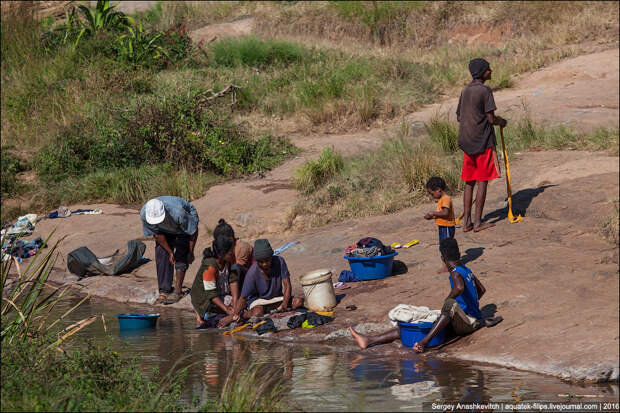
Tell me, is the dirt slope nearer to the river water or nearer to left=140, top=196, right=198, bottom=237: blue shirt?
the river water

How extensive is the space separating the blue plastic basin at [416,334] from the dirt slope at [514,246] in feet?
0.39

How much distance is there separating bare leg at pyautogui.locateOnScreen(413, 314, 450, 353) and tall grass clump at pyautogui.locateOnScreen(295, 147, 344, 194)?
6.13 m

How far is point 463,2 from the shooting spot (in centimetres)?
2295

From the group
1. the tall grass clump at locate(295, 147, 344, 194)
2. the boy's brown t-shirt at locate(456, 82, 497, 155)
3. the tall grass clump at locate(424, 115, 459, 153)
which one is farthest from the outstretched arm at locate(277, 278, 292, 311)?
the tall grass clump at locate(424, 115, 459, 153)

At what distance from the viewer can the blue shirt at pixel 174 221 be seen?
930 centimetres

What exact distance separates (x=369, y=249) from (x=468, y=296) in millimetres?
2084

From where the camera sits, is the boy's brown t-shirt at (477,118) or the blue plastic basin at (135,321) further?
the boy's brown t-shirt at (477,118)

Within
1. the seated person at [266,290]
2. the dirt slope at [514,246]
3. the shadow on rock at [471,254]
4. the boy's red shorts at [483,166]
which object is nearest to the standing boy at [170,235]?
the dirt slope at [514,246]

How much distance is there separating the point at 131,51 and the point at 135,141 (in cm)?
485

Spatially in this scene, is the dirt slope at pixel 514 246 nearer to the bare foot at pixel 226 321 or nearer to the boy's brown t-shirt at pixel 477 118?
the bare foot at pixel 226 321

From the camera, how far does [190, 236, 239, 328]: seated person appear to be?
8.47 m

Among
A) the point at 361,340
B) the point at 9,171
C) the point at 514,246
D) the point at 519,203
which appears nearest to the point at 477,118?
the point at 514,246

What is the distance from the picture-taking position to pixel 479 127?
29.9ft

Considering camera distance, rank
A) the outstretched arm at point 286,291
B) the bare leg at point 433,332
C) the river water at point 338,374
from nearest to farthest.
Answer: the river water at point 338,374 → the bare leg at point 433,332 → the outstretched arm at point 286,291
